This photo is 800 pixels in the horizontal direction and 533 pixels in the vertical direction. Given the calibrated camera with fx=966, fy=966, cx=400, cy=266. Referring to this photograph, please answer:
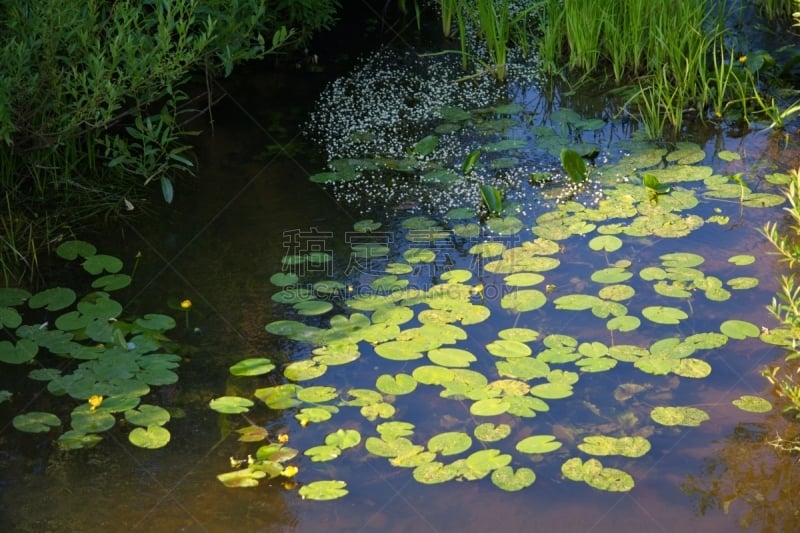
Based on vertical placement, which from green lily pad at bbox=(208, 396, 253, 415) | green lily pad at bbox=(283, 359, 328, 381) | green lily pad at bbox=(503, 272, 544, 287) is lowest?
green lily pad at bbox=(208, 396, 253, 415)

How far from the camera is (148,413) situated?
2.98 metres

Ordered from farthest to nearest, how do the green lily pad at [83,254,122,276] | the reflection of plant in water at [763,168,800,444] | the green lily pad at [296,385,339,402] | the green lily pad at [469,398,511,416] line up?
the green lily pad at [83,254,122,276]
the green lily pad at [296,385,339,402]
the green lily pad at [469,398,511,416]
the reflection of plant in water at [763,168,800,444]

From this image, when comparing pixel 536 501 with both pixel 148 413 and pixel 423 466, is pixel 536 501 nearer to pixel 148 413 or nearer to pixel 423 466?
pixel 423 466

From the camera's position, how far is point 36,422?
9.64 feet

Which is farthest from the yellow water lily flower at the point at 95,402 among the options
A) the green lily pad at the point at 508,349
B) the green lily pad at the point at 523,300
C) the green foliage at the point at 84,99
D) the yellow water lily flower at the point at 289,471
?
the green lily pad at the point at 523,300

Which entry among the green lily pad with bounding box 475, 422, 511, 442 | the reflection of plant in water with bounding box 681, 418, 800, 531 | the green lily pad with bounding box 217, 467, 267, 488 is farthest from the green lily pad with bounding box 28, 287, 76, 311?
the reflection of plant in water with bounding box 681, 418, 800, 531

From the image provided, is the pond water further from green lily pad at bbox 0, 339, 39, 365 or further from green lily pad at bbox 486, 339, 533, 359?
green lily pad at bbox 0, 339, 39, 365

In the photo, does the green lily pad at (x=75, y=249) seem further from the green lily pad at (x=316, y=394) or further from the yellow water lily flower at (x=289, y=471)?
the yellow water lily flower at (x=289, y=471)

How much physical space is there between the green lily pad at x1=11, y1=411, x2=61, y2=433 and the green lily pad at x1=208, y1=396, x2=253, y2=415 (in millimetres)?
473

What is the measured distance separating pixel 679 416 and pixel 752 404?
24 centimetres

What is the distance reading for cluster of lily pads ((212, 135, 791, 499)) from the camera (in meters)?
2.82

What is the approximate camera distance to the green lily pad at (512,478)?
2682 millimetres

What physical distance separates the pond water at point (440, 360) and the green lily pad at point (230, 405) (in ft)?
0.09

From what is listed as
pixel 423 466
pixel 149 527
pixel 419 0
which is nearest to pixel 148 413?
pixel 149 527
